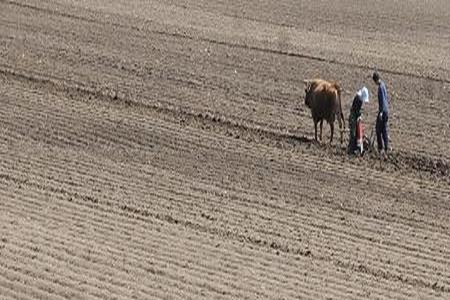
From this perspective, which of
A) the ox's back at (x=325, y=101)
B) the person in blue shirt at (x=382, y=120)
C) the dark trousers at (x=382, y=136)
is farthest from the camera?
the ox's back at (x=325, y=101)

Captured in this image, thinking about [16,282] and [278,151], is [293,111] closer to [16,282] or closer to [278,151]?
[278,151]

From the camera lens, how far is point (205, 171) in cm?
1717

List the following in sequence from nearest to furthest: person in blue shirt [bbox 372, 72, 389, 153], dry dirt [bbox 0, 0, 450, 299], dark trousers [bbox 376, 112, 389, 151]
Answer: 1. dry dirt [bbox 0, 0, 450, 299]
2. person in blue shirt [bbox 372, 72, 389, 153]
3. dark trousers [bbox 376, 112, 389, 151]

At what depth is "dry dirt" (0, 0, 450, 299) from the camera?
1275cm

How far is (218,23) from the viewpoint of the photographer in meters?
33.3

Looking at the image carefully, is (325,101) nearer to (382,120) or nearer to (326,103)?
(326,103)

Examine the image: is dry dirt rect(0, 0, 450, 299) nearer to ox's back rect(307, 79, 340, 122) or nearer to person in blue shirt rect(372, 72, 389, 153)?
person in blue shirt rect(372, 72, 389, 153)

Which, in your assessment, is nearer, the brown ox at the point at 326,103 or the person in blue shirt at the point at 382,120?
the person in blue shirt at the point at 382,120

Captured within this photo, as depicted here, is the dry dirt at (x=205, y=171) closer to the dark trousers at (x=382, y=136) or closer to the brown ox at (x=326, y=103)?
the dark trousers at (x=382, y=136)

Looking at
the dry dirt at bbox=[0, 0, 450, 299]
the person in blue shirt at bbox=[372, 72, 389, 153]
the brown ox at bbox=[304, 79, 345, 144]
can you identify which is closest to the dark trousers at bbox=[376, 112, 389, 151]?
the person in blue shirt at bbox=[372, 72, 389, 153]

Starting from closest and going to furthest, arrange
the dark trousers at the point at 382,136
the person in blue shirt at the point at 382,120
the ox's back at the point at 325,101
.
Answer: the person in blue shirt at the point at 382,120 → the dark trousers at the point at 382,136 → the ox's back at the point at 325,101

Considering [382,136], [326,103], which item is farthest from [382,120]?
[326,103]

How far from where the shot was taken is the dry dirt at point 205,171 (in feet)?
41.8

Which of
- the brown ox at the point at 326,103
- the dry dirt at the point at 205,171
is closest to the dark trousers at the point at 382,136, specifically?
the dry dirt at the point at 205,171
